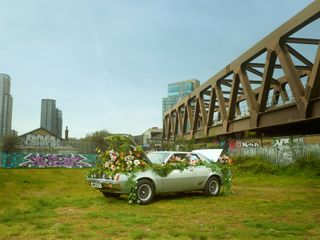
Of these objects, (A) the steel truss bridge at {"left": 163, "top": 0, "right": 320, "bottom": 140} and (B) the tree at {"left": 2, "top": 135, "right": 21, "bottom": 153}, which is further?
(B) the tree at {"left": 2, "top": 135, "right": 21, "bottom": 153}

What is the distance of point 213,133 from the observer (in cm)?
5653

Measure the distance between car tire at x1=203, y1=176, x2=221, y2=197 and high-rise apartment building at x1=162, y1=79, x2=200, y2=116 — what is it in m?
92.4

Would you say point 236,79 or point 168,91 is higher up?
point 168,91

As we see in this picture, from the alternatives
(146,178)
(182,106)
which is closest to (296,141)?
(146,178)

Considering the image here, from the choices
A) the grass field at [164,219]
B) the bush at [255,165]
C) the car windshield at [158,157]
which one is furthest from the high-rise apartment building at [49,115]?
the grass field at [164,219]

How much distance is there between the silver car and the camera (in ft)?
41.5

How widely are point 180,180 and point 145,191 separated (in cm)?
150

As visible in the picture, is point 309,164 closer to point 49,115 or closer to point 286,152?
point 286,152

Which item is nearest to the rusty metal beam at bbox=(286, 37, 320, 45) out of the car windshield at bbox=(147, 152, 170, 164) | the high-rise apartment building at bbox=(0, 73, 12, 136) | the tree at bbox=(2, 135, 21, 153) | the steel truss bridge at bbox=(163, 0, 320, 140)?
the steel truss bridge at bbox=(163, 0, 320, 140)

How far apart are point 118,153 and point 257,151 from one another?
765 inches

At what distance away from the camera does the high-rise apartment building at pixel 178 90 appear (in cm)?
11018

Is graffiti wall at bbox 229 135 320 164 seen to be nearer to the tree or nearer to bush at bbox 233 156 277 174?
bush at bbox 233 156 277 174

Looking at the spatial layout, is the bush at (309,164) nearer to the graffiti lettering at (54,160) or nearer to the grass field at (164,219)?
the grass field at (164,219)

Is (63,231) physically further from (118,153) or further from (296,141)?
(296,141)
